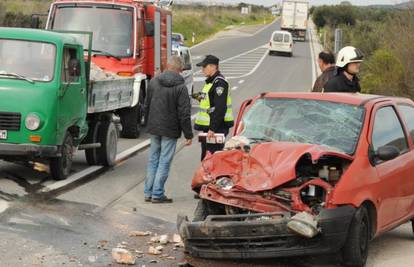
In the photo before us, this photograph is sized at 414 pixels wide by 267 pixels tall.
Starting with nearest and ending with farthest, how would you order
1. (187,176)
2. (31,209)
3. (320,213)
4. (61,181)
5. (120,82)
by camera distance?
1. (320,213)
2. (31,209)
3. (61,181)
4. (187,176)
5. (120,82)

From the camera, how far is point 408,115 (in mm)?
8016

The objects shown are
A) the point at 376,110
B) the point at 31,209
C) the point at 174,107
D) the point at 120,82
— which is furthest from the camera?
the point at 120,82

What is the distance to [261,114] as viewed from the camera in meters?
7.62

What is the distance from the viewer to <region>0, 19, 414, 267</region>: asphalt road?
6539mm

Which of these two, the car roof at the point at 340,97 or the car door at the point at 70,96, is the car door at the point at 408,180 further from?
the car door at the point at 70,96

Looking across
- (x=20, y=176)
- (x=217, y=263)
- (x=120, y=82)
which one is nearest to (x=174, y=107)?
(x=20, y=176)

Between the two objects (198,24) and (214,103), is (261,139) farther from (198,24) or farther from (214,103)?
(198,24)

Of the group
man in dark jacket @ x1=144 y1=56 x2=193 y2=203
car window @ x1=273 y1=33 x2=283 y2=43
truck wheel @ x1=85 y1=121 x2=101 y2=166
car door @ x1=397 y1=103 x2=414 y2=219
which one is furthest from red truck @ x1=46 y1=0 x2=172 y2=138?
car window @ x1=273 y1=33 x2=283 y2=43

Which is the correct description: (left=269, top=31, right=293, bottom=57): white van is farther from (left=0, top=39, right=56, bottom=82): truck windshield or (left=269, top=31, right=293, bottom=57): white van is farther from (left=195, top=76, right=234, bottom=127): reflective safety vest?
(left=195, top=76, right=234, bottom=127): reflective safety vest

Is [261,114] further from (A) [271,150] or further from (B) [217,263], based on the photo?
(B) [217,263]

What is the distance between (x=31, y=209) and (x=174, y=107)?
2214mm

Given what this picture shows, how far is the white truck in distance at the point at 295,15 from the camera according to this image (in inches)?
2729

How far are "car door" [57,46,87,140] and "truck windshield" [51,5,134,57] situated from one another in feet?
17.4

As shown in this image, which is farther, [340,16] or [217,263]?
[340,16]
